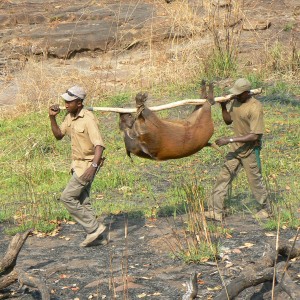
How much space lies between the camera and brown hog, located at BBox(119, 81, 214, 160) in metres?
6.81

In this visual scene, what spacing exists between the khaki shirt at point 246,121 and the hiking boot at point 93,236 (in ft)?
5.19

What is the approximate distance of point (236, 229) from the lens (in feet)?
26.4

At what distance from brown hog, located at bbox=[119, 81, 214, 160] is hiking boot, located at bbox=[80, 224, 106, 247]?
3.99 feet

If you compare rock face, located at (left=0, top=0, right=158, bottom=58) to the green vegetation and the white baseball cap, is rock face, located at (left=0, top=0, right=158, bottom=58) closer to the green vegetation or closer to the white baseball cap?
the green vegetation

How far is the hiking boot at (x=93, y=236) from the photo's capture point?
7.92m

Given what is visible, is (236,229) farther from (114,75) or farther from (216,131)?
(114,75)

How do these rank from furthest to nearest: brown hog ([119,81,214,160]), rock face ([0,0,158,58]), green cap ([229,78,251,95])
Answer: rock face ([0,0,158,58]) < green cap ([229,78,251,95]) < brown hog ([119,81,214,160])

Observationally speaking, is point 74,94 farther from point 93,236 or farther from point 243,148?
point 243,148

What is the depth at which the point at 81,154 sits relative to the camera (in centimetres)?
786

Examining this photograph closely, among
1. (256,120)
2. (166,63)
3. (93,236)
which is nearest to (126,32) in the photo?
(166,63)

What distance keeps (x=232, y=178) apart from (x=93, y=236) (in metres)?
1.58

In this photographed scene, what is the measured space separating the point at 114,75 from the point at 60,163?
17.7ft

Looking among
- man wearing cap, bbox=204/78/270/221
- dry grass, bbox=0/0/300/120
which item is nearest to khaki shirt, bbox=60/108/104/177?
man wearing cap, bbox=204/78/270/221

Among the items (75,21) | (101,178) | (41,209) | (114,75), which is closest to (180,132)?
(41,209)
